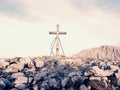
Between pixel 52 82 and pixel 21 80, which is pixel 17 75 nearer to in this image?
pixel 21 80

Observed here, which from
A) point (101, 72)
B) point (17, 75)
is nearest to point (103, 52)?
point (101, 72)

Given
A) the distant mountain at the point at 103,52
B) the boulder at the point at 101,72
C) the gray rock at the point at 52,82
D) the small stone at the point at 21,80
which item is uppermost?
the distant mountain at the point at 103,52

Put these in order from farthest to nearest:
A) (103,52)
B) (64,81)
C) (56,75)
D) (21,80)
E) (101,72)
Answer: (103,52)
(101,72)
(56,75)
(21,80)
(64,81)

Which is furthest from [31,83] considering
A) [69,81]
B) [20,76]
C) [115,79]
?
[115,79]

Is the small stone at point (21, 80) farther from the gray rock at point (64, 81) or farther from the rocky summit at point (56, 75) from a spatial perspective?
the gray rock at point (64, 81)

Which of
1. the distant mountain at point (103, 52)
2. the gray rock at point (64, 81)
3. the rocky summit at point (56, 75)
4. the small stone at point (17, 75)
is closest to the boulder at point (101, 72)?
the rocky summit at point (56, 75)

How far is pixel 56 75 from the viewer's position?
2945 cm

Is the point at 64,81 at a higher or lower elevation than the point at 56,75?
lower

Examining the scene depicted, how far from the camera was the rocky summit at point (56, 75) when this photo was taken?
28109 millimetres

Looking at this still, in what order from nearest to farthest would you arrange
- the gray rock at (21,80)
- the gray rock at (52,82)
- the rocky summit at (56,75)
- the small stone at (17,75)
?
the gray rock at (52,82)
the rocky summit at (56,75)
the gray rock at (21,80)
the small stone at (17,75)

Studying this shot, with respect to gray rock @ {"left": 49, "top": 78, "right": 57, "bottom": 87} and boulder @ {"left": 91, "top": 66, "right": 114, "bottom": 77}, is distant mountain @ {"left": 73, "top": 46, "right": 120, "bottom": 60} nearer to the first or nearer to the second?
boulder @ {"left": 91, "top": 66, "right": 114, "bottom": 77}

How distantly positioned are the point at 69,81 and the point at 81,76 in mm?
1606

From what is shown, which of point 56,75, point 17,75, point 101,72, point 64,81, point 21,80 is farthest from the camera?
point 101,72

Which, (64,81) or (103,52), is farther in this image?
(103,52)
